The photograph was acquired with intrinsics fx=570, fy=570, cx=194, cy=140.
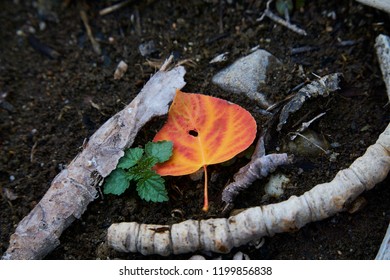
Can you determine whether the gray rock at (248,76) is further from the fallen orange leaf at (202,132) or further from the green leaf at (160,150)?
the green leaf at (160,150)

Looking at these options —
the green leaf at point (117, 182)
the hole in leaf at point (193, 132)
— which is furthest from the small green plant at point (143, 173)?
the hole in leaf at point (193, 132)

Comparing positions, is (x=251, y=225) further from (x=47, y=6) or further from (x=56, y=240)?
(x=47, y=6)

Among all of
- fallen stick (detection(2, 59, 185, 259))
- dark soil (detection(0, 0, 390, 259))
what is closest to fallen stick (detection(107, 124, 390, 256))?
dark soil (detection(0, 0, 390, 259))

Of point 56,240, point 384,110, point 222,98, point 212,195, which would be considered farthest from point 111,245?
point 384,110

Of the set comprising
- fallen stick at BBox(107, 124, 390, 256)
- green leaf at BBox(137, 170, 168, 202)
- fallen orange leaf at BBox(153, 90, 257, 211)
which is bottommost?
fallen stick at BBox(107, 124, 390, 256)

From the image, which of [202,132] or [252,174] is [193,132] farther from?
[252,174]

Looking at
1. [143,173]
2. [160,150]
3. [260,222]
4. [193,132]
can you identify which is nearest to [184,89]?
[193,132]

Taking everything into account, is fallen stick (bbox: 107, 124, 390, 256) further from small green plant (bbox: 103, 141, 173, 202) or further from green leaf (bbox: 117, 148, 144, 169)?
green leaf (bbox: 117, 148, 144, 169)
